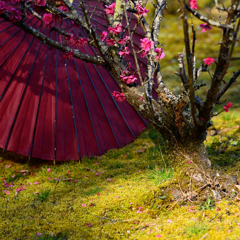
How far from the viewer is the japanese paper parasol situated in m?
3.04

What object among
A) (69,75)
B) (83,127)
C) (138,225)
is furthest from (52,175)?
(138,225)

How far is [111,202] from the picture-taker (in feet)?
7.84

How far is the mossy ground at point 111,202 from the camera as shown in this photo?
1.95 m

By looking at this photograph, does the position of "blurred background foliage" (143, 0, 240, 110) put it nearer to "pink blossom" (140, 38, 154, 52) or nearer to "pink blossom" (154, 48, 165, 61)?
"pink blossom" (154, 48, 165, 61)

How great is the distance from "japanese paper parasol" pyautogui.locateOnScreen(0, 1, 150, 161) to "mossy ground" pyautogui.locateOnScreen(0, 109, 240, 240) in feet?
0.98

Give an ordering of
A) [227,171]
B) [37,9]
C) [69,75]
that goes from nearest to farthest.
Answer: [227,171]
[37,9]
[69,75]

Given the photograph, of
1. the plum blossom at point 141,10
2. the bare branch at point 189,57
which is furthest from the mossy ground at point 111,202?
the plum blossom at point 141,10

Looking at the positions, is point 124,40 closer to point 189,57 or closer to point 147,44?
point 147,44

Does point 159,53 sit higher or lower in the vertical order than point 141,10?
lower

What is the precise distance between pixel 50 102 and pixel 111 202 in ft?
4.89

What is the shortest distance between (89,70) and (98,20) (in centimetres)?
80

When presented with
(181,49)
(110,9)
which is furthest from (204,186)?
(181,49)

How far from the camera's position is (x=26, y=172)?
3234mm

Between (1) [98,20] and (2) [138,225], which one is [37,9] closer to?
(1) [98,20]
